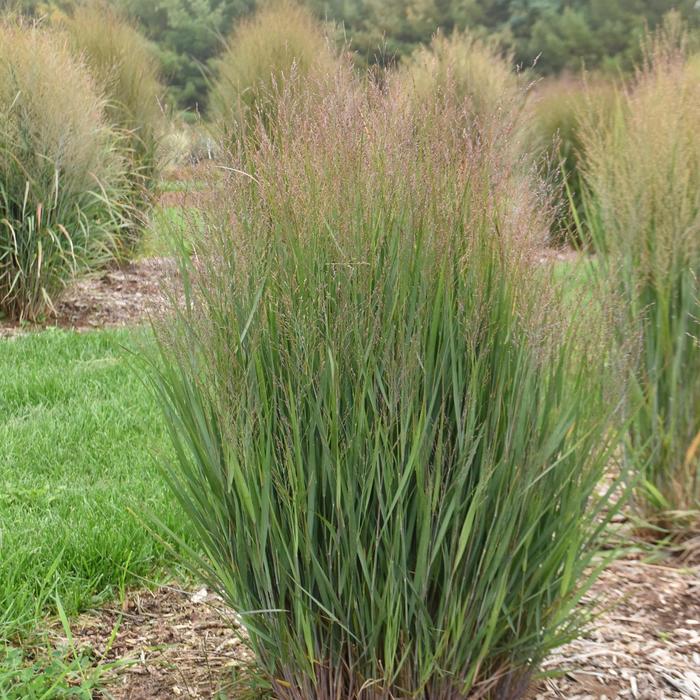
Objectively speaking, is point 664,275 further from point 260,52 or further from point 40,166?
point 260,52

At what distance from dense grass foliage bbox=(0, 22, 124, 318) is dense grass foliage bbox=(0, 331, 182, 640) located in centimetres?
126

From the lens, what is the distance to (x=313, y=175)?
A: 189 cm

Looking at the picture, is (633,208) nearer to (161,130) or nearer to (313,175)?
(313,175)

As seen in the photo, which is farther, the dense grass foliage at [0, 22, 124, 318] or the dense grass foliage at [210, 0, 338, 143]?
the dense grass foliage at [210, 0, 338, 143]

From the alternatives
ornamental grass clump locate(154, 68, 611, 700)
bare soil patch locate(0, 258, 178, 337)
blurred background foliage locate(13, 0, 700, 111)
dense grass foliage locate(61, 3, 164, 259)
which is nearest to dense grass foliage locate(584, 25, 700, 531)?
ornamental grass clump locate(154, 68, 611, 700)

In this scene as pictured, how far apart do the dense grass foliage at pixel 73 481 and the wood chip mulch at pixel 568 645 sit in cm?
16

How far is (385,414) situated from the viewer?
5.86 feet

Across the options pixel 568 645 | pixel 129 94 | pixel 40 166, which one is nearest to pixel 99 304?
pixel 40 166

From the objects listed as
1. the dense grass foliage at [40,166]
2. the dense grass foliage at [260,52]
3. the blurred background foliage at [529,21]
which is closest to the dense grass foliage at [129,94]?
the dense grass foliage at [260,52]

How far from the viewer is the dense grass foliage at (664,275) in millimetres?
2998

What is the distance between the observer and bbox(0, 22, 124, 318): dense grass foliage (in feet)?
22.2

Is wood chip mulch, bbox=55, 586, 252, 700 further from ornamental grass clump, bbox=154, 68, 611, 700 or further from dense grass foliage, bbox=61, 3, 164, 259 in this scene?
dense grass foliage, bbox=61, 3, 164, 259

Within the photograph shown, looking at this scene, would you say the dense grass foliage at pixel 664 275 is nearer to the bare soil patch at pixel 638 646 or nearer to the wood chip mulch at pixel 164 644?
the bare soil patch at pixel 638 646

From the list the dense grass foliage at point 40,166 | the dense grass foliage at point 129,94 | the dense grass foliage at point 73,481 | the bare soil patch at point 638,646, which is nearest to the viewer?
the bare soil patch at point 638,646
